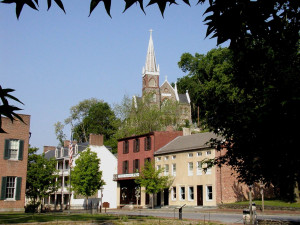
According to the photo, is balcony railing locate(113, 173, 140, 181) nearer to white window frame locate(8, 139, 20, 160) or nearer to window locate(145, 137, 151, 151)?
window locate(145, 137, 151, 151)

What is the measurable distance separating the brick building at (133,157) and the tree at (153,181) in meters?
3.34

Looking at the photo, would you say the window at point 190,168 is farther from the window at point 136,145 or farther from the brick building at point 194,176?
the window at point 136,145

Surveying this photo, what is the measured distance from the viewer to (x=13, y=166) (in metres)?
31.8

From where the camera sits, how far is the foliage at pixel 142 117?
65.0 meters

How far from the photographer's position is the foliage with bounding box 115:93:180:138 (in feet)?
213

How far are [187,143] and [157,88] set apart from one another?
45.9m

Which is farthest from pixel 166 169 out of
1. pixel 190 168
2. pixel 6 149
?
pixel 6 149

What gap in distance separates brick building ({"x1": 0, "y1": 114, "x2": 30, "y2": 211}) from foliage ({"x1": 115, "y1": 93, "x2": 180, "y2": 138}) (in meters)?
32.1

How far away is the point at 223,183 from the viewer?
4147 cm

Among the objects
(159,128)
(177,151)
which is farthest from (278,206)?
(159,128)

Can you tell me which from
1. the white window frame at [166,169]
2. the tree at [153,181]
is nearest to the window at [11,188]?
the tree at [153,181]

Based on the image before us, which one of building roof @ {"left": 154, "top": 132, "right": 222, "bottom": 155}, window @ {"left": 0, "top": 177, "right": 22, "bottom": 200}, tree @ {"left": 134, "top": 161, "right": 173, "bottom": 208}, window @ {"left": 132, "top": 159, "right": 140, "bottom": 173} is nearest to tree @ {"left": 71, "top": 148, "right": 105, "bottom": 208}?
tree @ {"left": 134, "top": 161, "right": 173, "bottom": 208}

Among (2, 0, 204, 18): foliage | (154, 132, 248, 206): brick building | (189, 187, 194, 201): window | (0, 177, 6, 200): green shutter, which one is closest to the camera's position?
(2, 0, 204, 18): foliage

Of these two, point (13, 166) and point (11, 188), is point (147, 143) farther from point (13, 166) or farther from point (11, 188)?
point (11, 188)
